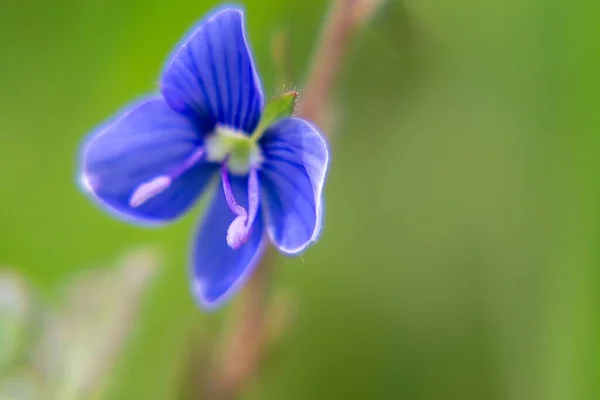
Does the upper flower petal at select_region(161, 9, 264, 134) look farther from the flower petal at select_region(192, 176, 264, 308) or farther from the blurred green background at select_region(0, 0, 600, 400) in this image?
the blurred green background at select_region(0, 0, 600, 400)

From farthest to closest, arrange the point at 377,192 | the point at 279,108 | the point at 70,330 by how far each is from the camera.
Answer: the point at 377,192, the point at 70,330, the point at 279,108

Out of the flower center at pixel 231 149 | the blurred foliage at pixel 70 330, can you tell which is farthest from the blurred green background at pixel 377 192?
the flower center at pixel 231 149

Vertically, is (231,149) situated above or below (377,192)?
below

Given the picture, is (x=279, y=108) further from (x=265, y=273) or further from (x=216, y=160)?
(x=265, y=273)

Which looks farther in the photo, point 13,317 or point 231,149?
point 13,317

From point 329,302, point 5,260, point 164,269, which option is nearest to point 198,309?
point 164,269

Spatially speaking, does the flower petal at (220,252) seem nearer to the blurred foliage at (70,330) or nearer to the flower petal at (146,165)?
the flower petal at (146,165)

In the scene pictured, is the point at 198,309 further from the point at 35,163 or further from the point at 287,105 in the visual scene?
the point at 287,105

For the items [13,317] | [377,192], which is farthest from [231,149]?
[377,192]
